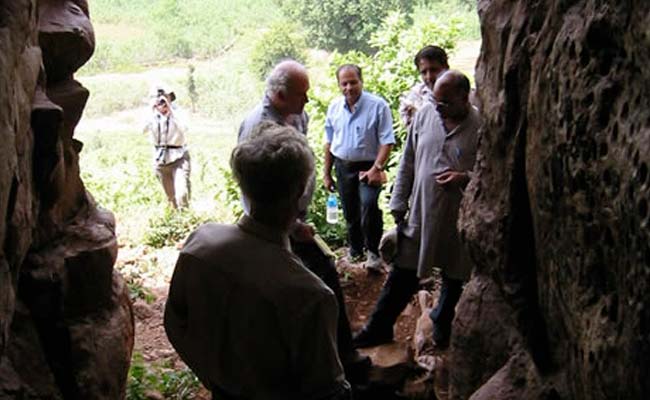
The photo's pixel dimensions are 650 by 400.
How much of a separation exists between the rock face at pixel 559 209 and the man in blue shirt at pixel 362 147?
10.3 feet

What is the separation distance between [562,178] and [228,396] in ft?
4.44

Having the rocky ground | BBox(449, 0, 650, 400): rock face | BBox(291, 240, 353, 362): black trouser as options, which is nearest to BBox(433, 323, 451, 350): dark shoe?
the rocky ground

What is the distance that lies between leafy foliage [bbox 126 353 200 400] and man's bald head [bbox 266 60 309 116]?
2134mm

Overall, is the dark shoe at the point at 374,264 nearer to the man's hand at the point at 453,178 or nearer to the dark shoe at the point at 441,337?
the dark shoe at the point at 441,337

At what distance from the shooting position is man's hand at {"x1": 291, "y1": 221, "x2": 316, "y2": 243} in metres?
3.81

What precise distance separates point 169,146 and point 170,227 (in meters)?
1.03

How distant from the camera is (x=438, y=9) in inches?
424

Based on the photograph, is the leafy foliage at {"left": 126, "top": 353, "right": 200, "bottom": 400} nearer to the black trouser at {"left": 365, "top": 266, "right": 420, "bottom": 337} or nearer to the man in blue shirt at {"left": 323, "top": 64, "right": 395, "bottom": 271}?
the black trouser at {"left": 365, "top": 266, "right": 420, "bottom": 337}

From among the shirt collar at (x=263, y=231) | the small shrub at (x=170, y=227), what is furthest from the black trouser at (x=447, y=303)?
the small shrub at (x=170, y=227)

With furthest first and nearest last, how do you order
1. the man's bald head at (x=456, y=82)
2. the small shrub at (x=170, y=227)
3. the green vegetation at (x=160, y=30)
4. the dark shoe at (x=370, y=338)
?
the green vegetation at (x=160, y=30), the small shrub at (x=170, y=227), the dark shoe at (x=370, y=338), the man's bald head at (x=456, y=82)

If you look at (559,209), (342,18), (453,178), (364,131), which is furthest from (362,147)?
(342,18)

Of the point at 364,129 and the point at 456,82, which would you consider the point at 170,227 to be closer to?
the point at 364,129

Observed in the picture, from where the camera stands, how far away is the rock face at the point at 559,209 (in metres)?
1.87

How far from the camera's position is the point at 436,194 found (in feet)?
14.3
